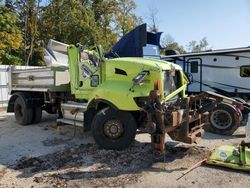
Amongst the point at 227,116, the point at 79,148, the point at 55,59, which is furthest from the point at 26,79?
the point at 227,116

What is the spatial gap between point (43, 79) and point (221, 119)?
5094 millimetres

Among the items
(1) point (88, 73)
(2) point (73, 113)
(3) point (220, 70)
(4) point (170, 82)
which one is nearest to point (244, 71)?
(3) point (220, 70)

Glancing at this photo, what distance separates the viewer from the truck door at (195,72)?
520 inches

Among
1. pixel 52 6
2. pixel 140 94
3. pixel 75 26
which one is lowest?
pixel 140 94

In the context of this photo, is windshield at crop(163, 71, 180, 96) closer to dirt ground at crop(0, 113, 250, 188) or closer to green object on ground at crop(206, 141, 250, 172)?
dirt ground at crop(0, 113, 250, 188)

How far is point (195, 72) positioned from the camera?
13.3 metres

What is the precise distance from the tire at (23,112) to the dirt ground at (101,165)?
158 cm

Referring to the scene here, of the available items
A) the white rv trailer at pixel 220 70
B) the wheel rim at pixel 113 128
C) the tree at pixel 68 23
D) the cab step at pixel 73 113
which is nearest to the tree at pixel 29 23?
the tree at pixel 68 23

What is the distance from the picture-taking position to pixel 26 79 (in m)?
10.1

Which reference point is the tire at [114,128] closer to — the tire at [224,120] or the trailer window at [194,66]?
the tire at [224,120]

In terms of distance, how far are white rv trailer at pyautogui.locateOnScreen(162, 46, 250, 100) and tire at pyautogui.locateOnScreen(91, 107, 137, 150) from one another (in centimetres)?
711

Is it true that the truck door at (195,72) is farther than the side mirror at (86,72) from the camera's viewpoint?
Yes

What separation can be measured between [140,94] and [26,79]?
16.7 feet

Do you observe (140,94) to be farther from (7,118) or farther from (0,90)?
(0,90)
